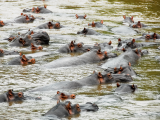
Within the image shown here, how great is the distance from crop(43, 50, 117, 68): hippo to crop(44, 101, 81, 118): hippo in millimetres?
3133

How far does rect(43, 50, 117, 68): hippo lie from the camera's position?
8.29 meters

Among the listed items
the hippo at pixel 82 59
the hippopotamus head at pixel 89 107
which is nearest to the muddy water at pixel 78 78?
the hippopotamus head at pixel 89 107

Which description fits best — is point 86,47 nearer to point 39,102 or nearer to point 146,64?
point 146,64

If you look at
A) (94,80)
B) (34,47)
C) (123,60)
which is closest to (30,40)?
(34,47)

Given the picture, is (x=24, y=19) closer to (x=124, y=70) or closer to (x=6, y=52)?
(x=6, y=52)

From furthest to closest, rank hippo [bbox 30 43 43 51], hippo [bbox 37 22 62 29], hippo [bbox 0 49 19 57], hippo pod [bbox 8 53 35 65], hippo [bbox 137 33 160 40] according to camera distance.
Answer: hippo [bbox 37 22 62 29]
hippo [bbox 137 33 160 40]
hippo [bbox 30 43 43 51]
hippo [bbox 0 49 19 57]
hippo pod [bbox 8 53 35 65]

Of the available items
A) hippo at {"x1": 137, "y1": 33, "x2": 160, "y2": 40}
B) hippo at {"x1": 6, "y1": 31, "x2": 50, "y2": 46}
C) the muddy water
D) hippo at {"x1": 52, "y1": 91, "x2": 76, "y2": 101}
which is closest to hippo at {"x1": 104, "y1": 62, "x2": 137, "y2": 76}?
the muddy water

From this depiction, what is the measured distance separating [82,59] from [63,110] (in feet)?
12.7

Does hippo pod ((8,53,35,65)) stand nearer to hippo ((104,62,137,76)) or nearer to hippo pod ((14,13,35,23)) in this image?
hippo ((104,62,137,76))

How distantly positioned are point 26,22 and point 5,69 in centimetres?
714

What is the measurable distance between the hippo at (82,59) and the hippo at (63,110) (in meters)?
3.13

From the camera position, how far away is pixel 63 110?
16.3 feet

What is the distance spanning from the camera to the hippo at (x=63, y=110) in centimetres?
490

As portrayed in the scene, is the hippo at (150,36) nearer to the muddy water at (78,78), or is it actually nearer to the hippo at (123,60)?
the muddy water at (78,78)
